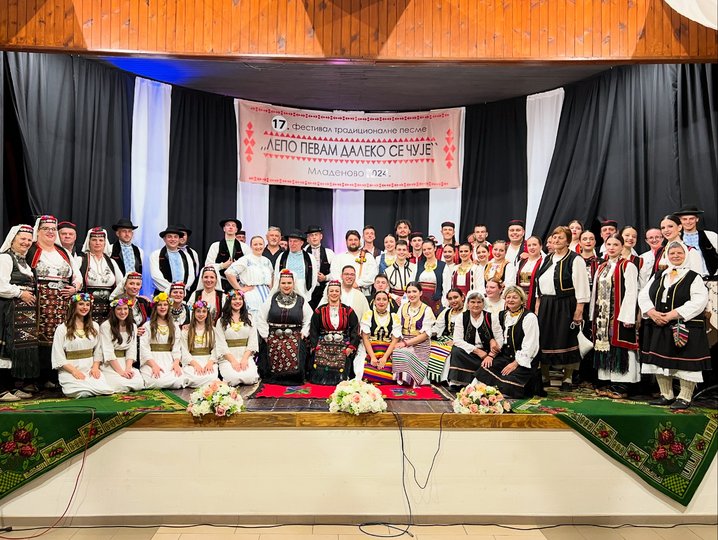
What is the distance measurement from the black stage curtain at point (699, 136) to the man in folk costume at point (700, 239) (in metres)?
0.30

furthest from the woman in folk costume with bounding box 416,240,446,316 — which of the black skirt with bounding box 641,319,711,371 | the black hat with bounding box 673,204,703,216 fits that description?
the black hat with bounding box 673,204,703,216

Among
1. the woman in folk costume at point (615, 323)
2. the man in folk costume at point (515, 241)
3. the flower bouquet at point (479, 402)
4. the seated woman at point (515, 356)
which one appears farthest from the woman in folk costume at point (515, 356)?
the man in folk costume at point (515, 241)

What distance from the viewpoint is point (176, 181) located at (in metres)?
7.21

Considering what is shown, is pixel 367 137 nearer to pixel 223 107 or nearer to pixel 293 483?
pixel 223 107

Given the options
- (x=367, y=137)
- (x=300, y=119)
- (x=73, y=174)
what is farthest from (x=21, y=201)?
(x=367, y=137)

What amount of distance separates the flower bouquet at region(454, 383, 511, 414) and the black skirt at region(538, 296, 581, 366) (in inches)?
55.0

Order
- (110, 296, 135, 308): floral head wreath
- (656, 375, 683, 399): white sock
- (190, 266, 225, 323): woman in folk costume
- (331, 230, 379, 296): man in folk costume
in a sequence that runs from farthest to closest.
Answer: (331, 230, 379, 296): man in folk costume
(190, 266, 225, 323): woman in folk costume
(110, 296, 135, 308): floral head wreath
(656, 375, 683, 399): white sock

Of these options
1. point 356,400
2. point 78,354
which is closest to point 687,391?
point 356,400

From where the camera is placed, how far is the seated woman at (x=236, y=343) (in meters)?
4.97

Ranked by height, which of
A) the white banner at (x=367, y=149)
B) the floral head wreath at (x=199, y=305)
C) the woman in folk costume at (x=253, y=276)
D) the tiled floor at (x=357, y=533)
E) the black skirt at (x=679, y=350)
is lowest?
the tiled floor at (x=357, y=533)

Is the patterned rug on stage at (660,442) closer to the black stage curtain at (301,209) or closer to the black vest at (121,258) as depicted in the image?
the black vest at (121,258)

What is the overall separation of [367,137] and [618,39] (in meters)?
4.14

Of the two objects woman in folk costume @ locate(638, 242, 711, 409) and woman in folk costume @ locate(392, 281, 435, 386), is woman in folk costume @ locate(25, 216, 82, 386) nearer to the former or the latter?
woman in folk costume @ locate(392, 281, 435, 386)

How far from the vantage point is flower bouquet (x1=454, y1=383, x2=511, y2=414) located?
364 cm
